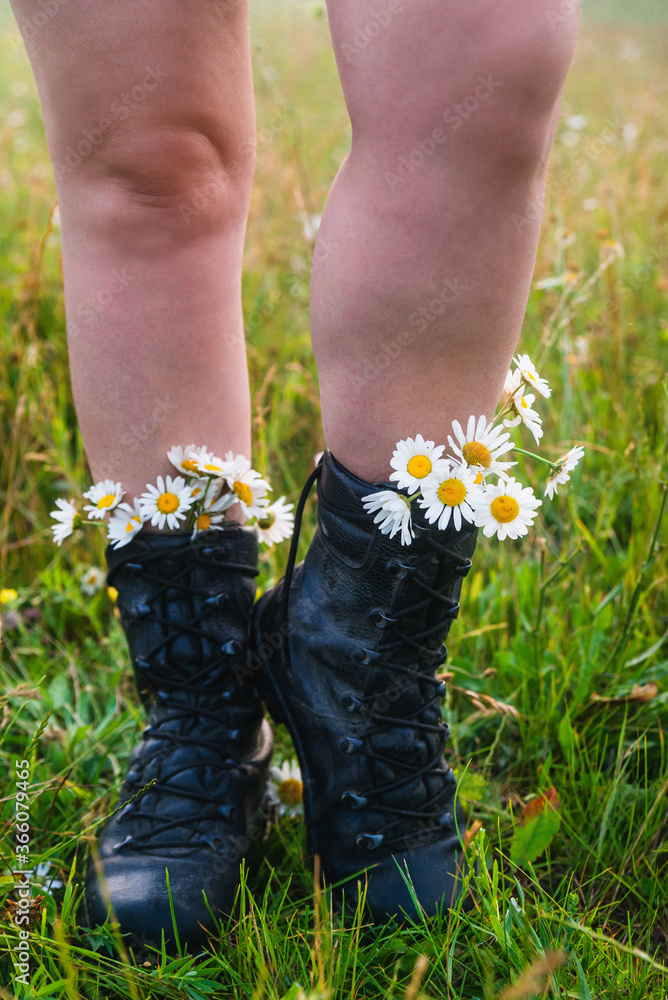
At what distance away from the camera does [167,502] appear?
109cm

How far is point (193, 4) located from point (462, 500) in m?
0.70

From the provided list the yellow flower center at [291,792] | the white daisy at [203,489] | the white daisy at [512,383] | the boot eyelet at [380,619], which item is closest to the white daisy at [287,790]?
the yellow flower center at [291,792]

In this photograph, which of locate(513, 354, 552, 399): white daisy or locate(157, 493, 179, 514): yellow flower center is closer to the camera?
locate(513, 354, 552, 399): white daisy

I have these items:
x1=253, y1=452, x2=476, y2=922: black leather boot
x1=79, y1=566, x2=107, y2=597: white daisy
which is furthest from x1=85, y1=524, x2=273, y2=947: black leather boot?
x1=79, y1=566, x2=107, y2=597: white daisy

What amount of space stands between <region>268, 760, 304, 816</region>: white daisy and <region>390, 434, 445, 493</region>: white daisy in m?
0.56

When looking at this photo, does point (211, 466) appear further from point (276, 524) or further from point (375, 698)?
point (375, 698)

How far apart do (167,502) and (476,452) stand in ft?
1.52

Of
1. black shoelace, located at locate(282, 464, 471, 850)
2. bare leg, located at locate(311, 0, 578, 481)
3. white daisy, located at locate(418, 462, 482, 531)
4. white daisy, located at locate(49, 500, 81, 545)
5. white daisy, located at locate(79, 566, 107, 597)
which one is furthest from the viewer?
white daisy, located at locate(79, 566, 107, 597)

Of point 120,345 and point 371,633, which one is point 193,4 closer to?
point 120,345

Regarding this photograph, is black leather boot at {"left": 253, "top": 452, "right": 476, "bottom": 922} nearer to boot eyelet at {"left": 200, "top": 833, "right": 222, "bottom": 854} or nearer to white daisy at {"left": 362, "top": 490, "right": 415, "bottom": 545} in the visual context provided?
white daisy at {"left": 362, "top": 490, "right": 415, "bottom": 545}

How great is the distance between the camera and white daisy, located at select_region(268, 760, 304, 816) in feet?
3.87

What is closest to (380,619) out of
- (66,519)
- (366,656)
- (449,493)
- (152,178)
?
(366,656)

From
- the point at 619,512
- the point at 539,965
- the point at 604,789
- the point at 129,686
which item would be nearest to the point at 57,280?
the point at 129,686

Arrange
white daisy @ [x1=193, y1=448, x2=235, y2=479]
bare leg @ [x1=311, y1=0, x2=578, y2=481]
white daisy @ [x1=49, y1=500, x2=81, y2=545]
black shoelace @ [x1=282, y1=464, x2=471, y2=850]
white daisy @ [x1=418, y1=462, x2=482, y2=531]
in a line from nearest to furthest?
bare leg @ [x1=311, y1=0, x2=578, y2=481] → white daisy @ [x1=418, y1=462, x2=482, y2=531] → black shoelace @ [x1=282, y1=464, x2=471, y2=850] → white daisy @ [x1=193, y1=448, x2=235, y2=479] → white daisy @ [x1=49, y1=500, x2=81, y2=545]
